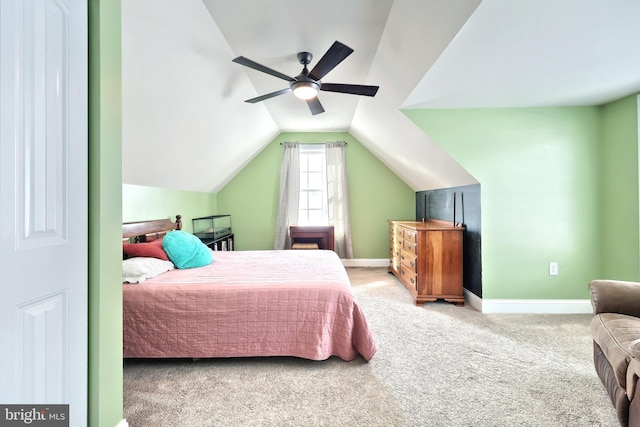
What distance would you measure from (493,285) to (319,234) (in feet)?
8.83

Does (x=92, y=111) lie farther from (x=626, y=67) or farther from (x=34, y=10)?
(x=626, y=67)

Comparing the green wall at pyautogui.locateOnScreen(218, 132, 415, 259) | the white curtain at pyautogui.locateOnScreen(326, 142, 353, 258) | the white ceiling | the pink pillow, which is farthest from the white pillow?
the white curtain at pyautogui.locateOnScreen(326, 142, 353, 258)

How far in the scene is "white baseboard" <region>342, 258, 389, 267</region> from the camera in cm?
523

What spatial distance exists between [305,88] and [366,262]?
11.7 feet

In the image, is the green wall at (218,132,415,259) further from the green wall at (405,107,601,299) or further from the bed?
the bed

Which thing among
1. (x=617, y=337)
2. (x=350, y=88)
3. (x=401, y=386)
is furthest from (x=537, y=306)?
(x=350, y=88)

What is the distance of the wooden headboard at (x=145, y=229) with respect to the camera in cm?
271

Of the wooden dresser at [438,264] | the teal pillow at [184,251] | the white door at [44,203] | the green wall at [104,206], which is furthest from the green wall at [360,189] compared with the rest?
the white door at [44,203]

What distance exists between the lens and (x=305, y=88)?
2404 millimetres

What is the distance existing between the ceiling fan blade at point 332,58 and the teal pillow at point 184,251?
6.02 ft

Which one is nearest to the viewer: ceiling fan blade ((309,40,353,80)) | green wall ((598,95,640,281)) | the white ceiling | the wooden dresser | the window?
the white ceiling

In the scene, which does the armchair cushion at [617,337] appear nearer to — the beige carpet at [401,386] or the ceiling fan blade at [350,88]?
the beige carpet at [401,386]

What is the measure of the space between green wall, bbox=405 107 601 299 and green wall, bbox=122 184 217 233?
3003 mm

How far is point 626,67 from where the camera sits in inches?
80.7
